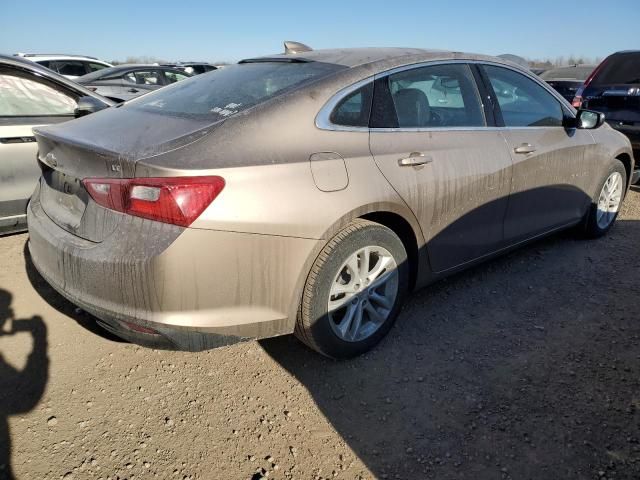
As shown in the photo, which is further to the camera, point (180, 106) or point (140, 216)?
point (180, 106)

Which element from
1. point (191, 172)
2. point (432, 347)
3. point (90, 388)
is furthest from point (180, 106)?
point (432, 347)

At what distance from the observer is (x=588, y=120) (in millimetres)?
3891

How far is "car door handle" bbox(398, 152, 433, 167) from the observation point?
8.75 ft

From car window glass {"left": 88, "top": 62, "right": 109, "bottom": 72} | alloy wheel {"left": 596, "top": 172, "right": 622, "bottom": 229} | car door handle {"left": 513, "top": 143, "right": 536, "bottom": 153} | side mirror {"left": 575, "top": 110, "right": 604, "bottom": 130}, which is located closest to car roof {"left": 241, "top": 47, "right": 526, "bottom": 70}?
car door handle {"left": 513, "top": 143, "right": 536, "bottom": 153}

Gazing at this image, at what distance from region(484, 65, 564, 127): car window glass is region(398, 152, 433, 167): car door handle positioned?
3.05 feet

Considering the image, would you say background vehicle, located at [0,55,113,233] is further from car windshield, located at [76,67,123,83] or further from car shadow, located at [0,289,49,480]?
car windshield, located at [76,67,123,83]

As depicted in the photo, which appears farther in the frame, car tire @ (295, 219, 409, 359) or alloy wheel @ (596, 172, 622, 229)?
alloy wheel @ (596, 172, 622, 229)

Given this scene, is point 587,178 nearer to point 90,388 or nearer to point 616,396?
point 616,396

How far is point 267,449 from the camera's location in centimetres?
215

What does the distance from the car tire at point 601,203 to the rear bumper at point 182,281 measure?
3.16 metres

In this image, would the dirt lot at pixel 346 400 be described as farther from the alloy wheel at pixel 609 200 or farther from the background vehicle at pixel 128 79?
the background vehicle at pixel 128 79

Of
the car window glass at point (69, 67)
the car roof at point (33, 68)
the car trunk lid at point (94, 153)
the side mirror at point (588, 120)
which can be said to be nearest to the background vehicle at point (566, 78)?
the side mirror at point (588, 120)

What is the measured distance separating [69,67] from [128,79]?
11.3 feet

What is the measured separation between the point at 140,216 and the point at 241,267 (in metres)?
0.46
